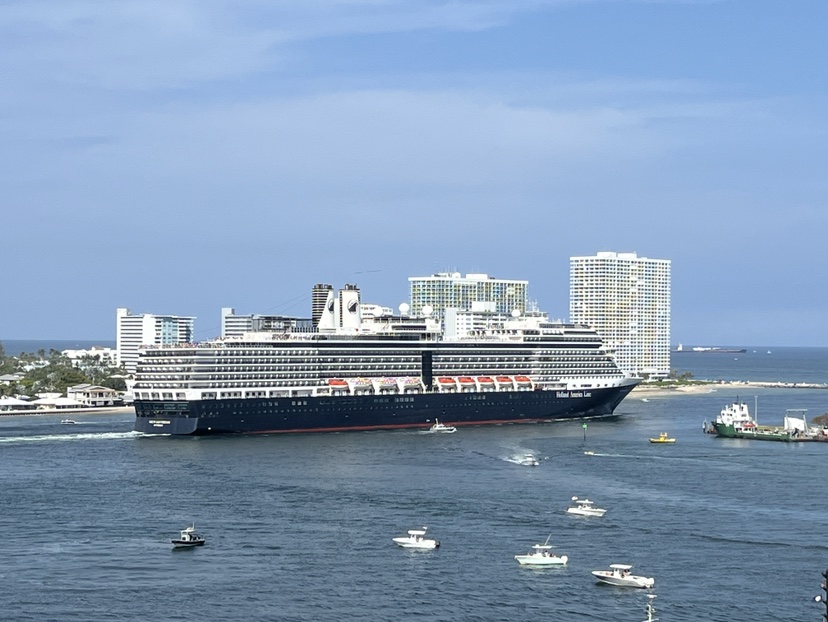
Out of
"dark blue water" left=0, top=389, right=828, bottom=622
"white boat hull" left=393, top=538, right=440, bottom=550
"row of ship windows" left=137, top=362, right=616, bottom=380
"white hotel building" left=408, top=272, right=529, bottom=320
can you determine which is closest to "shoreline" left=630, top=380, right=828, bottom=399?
"white hotel building" left=408, top=272, right=529, bottom=320

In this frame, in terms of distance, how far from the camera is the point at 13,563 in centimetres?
4597

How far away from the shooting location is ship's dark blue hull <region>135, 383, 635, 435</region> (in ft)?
281

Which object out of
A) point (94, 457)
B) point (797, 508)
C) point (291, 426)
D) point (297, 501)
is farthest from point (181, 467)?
point (797, 508)

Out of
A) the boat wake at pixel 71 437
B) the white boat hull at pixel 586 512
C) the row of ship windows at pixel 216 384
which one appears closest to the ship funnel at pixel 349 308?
the row of ship windows at pixel 216 384

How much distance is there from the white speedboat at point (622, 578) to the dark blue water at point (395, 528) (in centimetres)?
40

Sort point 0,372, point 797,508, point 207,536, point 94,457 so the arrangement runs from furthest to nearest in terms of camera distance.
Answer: point 0,372, point 94,457, point 797,508, point 207,536

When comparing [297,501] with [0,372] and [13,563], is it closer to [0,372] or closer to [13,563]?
[13,563]

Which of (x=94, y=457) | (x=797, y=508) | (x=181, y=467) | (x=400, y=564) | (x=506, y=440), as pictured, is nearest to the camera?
(x=400, y=564)

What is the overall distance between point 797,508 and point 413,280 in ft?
476

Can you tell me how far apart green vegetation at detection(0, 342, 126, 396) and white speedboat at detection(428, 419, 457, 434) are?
56275 mm

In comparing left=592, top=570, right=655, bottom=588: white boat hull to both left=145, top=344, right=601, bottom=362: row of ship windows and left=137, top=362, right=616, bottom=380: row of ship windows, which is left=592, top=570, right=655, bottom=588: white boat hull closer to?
left=137, top=362, right=616, bottom=380: row of ship windows

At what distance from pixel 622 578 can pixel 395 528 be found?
40.7ft

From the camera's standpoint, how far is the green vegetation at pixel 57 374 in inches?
5507

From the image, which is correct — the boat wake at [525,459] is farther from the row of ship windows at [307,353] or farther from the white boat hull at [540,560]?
the white boat hull at [540,560]
